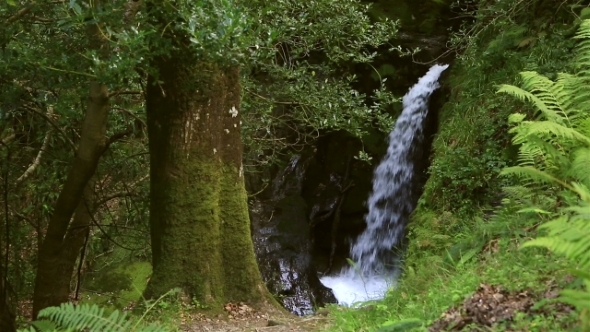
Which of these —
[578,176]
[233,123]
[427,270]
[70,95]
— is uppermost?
[70,95]

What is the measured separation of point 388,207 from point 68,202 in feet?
20.0

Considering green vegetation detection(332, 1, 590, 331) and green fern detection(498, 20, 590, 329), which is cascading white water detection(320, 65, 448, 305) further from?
green fern detection(498, 20, 590, 329)

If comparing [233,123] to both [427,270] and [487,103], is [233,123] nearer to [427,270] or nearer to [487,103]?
[427,270]

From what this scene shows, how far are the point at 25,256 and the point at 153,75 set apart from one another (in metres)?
5.32

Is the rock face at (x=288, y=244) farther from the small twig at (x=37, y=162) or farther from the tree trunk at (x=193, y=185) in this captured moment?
the small twig at (x=37, y=162)

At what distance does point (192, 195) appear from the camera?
519 cm

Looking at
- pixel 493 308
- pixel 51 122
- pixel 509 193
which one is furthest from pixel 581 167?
pixel 51 122

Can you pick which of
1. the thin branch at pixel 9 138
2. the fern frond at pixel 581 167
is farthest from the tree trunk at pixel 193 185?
the fern frond at pixel 581 167

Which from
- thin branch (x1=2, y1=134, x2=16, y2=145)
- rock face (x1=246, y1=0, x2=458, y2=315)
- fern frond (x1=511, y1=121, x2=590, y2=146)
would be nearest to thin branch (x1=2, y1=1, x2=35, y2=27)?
thin branch (x1=2, y1=134, x2=16, y2=145)

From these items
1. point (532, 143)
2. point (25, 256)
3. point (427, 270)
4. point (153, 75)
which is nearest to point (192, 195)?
point (153, 75)

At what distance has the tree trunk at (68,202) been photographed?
4.98 metres

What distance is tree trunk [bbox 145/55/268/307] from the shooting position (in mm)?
5090

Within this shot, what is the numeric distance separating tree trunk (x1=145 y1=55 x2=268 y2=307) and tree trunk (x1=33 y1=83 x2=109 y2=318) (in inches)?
19.7

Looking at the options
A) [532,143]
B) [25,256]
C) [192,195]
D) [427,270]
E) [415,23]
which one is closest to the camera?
[532,143]
